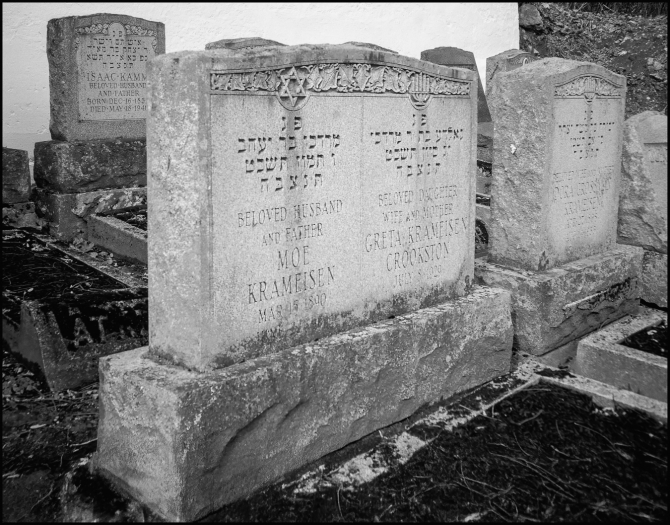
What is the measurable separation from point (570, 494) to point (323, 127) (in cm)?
184

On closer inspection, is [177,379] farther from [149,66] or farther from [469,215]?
[469,215]

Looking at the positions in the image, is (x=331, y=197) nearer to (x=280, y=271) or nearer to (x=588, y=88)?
(x=280, y=271)

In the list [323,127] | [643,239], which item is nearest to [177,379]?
[323,127]

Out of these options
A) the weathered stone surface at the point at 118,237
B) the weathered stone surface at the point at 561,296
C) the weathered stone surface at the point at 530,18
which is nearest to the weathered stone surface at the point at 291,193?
the weathered stone surface at the point at 561,296

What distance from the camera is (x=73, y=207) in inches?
251

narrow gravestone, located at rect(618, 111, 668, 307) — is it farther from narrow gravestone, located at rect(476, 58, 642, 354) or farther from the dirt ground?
the dirt ground

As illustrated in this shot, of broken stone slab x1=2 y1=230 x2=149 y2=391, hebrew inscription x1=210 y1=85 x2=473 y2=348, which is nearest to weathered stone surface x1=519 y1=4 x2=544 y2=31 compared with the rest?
hebrew inscription x1=210 y1=85 x2=473 y2=348

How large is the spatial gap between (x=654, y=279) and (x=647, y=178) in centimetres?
73

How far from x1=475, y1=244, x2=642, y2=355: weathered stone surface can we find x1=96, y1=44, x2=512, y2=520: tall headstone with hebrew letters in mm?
707

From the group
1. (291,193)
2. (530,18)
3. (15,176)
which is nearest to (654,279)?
(291,193)

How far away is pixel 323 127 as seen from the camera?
3070 mm

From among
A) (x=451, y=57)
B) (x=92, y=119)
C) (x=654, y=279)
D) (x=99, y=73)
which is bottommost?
(x=654, y=279)

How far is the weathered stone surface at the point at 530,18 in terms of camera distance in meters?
8.50

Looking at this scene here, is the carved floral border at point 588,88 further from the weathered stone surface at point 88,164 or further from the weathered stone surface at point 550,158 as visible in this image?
the weathered stone surface at point 88,164
